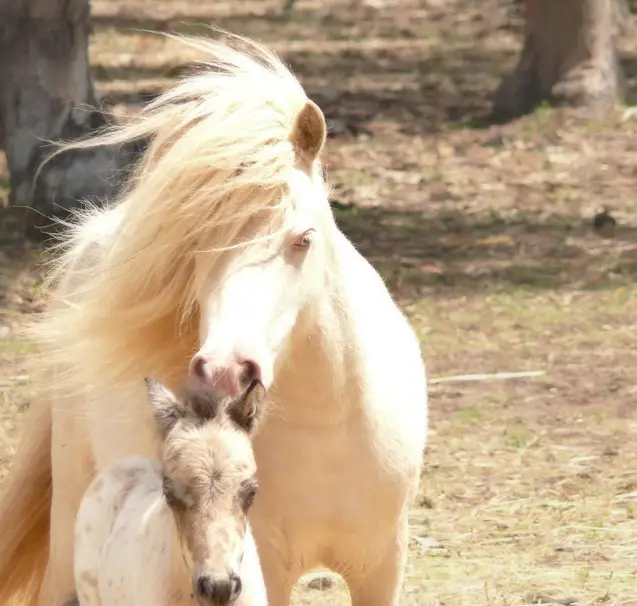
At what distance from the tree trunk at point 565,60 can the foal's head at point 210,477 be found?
10097 millimetres

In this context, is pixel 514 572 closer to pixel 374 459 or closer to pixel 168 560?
pixel 374 459

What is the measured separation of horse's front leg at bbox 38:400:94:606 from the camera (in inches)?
180

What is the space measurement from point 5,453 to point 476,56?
1003cm

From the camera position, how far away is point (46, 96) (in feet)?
32.5

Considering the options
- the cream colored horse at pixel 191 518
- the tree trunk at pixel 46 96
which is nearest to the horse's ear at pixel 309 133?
the cream colored horse at pixel 191 518

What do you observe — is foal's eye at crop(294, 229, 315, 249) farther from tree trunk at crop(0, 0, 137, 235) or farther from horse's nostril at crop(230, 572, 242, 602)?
tree trunk at crop(0, 0, 137, 235)

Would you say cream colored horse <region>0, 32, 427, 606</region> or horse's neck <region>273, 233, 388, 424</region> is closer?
cream colored horse <region>0, 32, 427, 606</region>

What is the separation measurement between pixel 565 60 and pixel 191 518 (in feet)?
34.2

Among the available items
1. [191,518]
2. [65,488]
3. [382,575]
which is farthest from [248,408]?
[65,488]

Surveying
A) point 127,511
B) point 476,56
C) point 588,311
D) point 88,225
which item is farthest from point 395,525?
point 476,56

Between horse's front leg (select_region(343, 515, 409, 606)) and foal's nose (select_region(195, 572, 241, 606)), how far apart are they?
101 centimetres

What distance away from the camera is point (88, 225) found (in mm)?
4621

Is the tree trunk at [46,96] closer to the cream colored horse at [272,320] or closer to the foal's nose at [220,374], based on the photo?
the cream colored horse at [272,320]

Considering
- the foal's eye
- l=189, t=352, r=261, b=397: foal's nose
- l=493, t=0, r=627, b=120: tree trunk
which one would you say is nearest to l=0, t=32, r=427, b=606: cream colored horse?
the foal's eye
